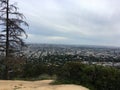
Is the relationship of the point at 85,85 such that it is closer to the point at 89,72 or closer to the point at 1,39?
the point at 89,72

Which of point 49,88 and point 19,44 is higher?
point 19,44

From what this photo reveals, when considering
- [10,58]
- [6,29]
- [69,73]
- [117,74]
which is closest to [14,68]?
[10,58]

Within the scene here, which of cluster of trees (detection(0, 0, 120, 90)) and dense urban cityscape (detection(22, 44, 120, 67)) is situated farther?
dense urban cityscape (detection(22, 44, 120, 67))

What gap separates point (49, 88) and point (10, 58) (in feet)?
34.4

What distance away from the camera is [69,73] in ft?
67.2

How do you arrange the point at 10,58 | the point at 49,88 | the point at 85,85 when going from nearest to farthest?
the point at 49,88 → the point at 85,85 → the point at 10,58

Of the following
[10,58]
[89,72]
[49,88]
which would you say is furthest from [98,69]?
[10,58]

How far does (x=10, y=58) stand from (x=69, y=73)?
837 cm

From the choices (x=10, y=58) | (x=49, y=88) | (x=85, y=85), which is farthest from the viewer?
(x=10, y=58)

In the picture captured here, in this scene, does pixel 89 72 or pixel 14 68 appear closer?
pixel 89 72

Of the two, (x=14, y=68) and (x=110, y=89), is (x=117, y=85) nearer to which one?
(x=110, y=89)

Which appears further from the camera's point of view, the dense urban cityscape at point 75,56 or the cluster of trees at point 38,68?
the dense urban cityscape at point 75,56

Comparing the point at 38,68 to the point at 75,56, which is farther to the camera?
the point at 75,56

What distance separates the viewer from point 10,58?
27.6 meters
